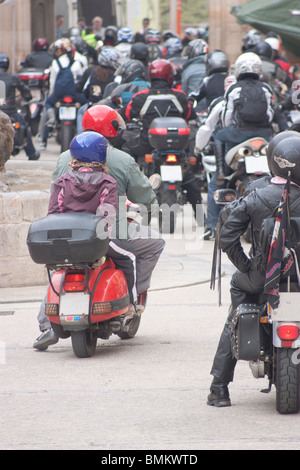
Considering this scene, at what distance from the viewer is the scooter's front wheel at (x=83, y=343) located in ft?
21.1

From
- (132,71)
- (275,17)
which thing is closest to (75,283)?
(132,71)

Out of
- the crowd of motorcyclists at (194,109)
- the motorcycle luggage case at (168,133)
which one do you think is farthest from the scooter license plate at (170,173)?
the crowd of motorcyclists at (194,109)

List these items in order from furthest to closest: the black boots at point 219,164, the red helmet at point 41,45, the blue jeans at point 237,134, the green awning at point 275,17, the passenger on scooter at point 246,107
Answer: the red helmet at point 41,45, the green awning at point 275,17, the black boots at point 219,164, the blue jeans at point 237,134, the passenger on scooter at point 246,107

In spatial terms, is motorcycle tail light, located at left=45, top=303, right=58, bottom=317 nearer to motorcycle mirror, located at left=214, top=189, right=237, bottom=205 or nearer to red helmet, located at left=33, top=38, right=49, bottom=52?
motorcycle mirror, located at left=214, top=189, right=237, bottom=205

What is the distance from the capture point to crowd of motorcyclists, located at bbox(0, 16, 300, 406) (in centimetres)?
530

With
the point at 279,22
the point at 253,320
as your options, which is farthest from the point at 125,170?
the point at 279,22

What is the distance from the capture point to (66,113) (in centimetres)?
1711

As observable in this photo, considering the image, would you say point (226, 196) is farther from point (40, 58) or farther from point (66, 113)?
point (40, 58)

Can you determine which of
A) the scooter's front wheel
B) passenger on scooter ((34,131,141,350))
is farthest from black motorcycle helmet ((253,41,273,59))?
the scooter's front wheel

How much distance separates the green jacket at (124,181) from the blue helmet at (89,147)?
0.82 feet

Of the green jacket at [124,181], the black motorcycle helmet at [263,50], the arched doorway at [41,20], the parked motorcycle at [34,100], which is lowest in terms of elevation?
the arched doorway at [41,20]

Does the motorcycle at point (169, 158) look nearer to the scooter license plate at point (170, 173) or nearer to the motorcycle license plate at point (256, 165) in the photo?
the scooter license plate at point (170, 173)
